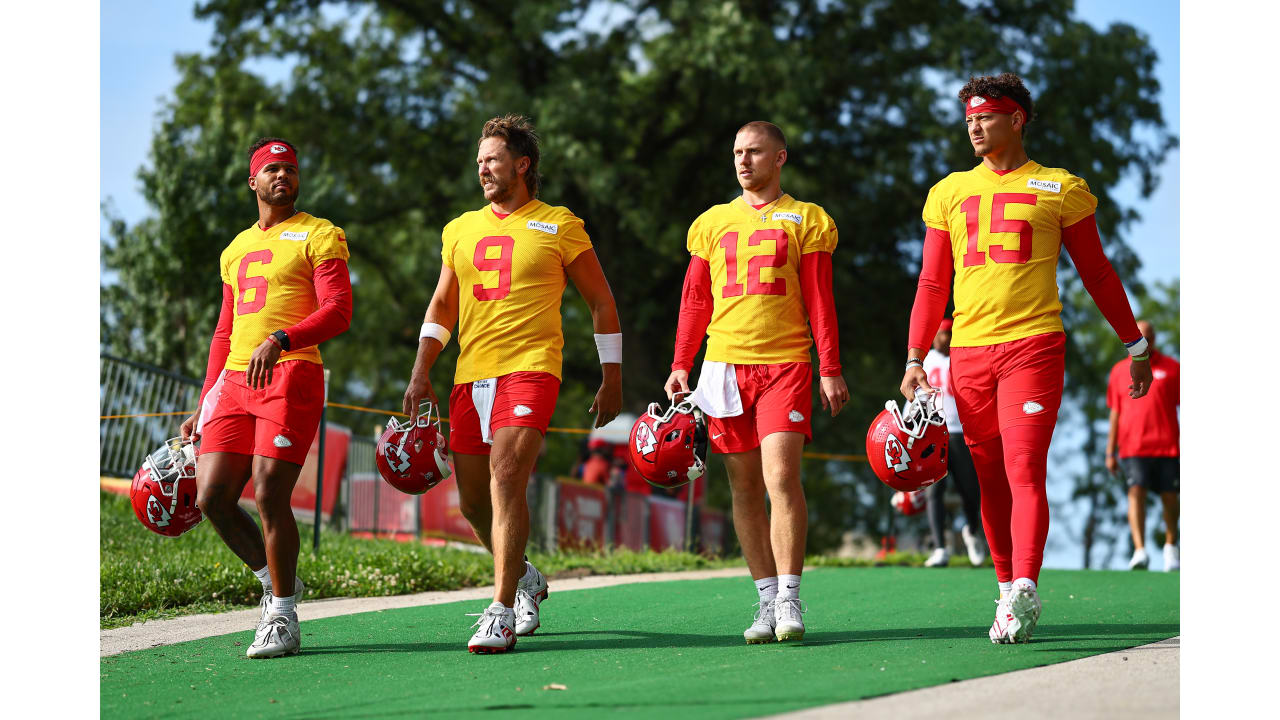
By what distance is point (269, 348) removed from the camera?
5680 millimetres

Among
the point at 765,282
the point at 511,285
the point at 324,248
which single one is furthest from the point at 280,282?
the point at 765,282

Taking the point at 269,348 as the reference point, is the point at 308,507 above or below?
below

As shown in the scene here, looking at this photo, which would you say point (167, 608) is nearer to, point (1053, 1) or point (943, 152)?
point (943, 152)

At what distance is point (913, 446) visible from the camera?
5727 mm

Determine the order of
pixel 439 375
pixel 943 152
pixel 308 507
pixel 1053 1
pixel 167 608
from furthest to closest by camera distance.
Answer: pixel 439 375
pixel 1053 1
pixel 943 152
pixel 308 507
pixel 167 608

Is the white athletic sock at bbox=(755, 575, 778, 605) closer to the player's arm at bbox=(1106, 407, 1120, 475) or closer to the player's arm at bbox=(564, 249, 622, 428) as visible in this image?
the player's arm at bbox=(564, 249, 622, 428)

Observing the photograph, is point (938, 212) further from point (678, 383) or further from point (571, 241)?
point (571, 241)

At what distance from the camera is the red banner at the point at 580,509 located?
57.6 ft

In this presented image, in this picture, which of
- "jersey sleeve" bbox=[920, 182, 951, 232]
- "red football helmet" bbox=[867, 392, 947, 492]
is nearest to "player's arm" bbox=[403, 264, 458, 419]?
"red football helmet" bbox=[867, 392, 947, 492]

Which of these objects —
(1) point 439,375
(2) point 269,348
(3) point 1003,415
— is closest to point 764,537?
(3) point 1003,415

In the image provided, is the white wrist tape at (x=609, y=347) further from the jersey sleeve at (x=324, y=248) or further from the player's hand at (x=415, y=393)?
the jersey sleeve at (x=324, y=248)

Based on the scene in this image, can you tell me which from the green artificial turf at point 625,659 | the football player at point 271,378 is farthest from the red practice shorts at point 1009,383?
the football player at point 271,378

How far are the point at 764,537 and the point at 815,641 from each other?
50 cm

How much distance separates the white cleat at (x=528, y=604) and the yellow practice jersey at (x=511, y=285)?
1084mm
